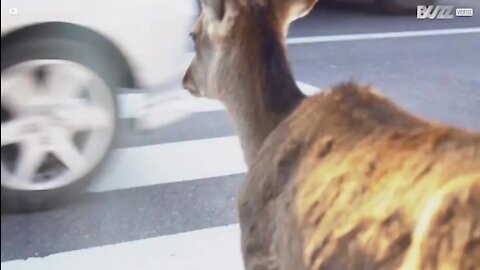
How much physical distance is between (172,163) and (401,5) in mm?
486

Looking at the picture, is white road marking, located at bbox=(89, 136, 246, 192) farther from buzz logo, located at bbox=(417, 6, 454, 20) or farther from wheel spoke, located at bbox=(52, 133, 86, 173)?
buzz logo, located at bbox=(417, 6, 454, 20)

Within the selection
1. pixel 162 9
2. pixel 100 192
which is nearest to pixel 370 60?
pixel 162 9

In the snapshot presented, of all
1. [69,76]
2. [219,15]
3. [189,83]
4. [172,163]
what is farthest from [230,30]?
[172,163]

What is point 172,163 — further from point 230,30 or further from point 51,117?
point 230,30

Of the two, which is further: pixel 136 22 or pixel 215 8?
pixel 136 22

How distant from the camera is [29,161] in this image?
4.95ft

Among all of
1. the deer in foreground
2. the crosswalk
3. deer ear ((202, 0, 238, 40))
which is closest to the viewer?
the deer in foreground

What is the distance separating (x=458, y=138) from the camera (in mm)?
1153

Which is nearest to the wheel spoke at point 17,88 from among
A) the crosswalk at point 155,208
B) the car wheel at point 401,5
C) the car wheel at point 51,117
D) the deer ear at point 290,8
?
the car wheel at point 51,117

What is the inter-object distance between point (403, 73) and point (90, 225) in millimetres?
609

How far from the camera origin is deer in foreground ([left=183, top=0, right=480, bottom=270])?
1081 millimetres

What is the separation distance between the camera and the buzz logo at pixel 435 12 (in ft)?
5.55

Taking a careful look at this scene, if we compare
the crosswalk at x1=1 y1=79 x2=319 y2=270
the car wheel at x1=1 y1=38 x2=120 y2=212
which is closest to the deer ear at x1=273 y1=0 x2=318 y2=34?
the crosswalk at x1=1 y1=79 x2=319 y2=270

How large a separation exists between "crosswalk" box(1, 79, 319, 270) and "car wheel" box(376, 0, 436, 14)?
25 cm
